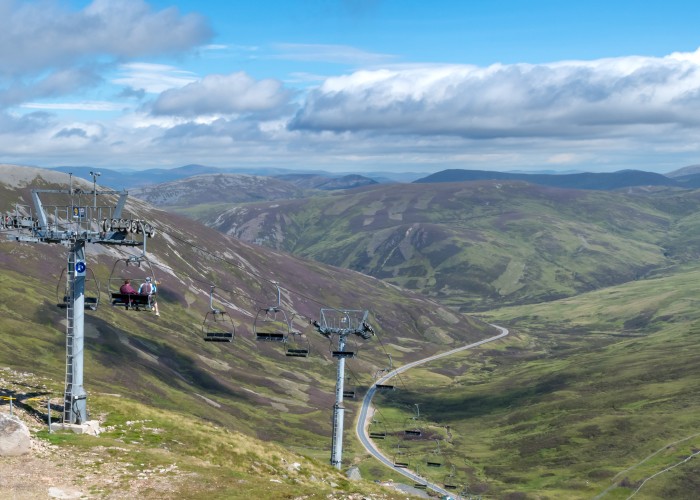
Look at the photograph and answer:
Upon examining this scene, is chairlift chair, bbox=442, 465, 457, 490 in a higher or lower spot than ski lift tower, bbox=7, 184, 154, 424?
lower

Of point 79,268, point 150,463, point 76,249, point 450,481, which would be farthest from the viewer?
point 450,481

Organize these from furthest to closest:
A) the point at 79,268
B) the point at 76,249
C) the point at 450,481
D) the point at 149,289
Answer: the point at 450,481 → the point at 79,268 → the point at 76,249 → the point at 149,289

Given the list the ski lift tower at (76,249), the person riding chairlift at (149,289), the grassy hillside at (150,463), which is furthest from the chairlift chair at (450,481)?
the ski lift tower at (76,249)

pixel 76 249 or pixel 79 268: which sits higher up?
pixel 76 249

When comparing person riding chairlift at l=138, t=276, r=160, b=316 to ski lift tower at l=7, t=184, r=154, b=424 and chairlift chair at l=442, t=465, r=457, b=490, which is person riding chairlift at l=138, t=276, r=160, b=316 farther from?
chairlift chair at l=442, t=465, r=457, b=490

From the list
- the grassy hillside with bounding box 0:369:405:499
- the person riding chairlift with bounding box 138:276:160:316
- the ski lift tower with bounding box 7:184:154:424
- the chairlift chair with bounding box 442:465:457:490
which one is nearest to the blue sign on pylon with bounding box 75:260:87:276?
the ski lift tower with bounding box 7:184:154:424

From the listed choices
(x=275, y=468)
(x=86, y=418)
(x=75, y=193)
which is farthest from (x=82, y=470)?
(x=75, y=193)

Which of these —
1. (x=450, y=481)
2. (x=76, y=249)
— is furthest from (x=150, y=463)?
(x=450, y=481)

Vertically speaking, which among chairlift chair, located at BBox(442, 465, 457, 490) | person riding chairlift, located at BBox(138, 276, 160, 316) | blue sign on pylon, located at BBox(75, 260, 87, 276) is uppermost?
blue sign on pylon, located at BBox(75, 260, 87, 276)

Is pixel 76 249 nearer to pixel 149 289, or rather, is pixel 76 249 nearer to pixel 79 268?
pixel 79 268

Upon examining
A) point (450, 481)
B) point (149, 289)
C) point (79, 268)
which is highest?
point (79, 268)

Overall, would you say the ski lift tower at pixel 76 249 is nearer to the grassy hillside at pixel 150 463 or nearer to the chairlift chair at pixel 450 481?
the grassy hillside at pixel 150 463

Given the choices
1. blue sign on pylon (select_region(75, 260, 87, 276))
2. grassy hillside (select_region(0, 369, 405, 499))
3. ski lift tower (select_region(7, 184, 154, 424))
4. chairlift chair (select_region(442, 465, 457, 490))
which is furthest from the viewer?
chairlift chair (select_region(442, 465, 457, 490))
